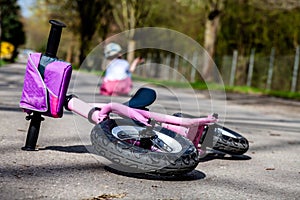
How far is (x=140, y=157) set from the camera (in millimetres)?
3900

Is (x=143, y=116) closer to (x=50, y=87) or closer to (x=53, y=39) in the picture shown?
(x=50, y=87)

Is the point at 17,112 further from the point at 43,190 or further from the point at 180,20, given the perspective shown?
the point at 180,20

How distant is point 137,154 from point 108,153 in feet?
0.71

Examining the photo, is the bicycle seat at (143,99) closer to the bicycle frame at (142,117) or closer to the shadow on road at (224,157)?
the bicycle frame at (142,117)

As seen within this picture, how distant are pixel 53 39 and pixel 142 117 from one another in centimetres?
100

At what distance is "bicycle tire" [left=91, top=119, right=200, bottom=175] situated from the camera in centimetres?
390

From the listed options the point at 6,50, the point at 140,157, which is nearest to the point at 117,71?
the point at 140,157

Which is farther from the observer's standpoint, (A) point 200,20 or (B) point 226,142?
(A) point 200,20

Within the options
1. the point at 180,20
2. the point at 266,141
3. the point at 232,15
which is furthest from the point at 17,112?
the point at 180,20

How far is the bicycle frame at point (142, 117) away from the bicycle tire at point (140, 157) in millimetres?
328

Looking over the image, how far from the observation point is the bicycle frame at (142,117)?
14.4 ft

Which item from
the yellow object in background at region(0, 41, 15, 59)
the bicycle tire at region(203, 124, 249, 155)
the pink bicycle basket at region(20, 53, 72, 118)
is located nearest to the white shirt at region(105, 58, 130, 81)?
the bicycle tire at region(203, 124, 249, 155)

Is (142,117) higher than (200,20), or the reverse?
(200,20)

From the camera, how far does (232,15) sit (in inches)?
1620
